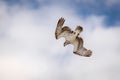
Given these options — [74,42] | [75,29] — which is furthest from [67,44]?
[75,29]

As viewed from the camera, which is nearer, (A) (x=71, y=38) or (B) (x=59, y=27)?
(B) (x=59, y=27)

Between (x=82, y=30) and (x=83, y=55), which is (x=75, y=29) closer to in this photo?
(x=82, y=30)

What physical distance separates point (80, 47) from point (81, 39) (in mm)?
968

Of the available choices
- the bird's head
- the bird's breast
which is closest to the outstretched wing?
the bird's breast

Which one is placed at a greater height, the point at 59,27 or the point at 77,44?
the point at 59,27

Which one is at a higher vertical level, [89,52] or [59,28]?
[59,28]

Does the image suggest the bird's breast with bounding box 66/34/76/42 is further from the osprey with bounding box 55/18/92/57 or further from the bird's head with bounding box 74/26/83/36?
the bird's head with bounding box 74/26/83/36

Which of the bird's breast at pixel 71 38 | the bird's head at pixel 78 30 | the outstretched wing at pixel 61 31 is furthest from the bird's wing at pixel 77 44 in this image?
the bird's head at pixel 78 30

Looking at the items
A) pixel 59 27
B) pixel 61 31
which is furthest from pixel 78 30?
pixel 61 31

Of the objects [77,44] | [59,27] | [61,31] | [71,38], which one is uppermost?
[59,27]

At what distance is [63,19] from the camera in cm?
2845

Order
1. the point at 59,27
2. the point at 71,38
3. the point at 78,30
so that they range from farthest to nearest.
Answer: the point at 71,38 < the point at 59,27 < the point at 78,30

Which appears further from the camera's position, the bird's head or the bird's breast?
the bird's breast

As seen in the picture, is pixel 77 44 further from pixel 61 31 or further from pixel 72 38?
pixel 61 31
